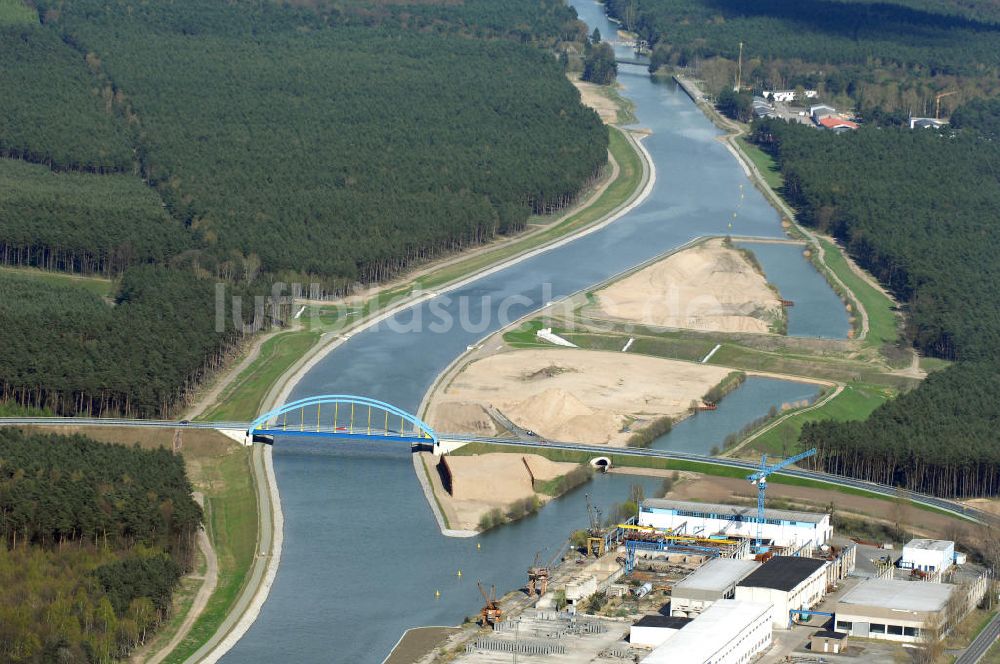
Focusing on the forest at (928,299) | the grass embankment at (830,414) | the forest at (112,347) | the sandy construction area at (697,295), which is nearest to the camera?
the forest at (928,299)

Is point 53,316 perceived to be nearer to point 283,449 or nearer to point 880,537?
point 283,449

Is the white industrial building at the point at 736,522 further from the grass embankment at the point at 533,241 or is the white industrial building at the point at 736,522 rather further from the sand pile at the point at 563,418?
the grass embankment at the point at 533,241

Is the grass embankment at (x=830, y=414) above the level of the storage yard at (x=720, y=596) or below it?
below

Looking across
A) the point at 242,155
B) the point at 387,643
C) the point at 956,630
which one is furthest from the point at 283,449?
the point at 242,155

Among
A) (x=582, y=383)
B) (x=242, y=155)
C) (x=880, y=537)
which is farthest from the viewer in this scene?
(x=242, y=155)

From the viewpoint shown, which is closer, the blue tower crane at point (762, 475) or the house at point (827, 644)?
the house at point (827, 644)

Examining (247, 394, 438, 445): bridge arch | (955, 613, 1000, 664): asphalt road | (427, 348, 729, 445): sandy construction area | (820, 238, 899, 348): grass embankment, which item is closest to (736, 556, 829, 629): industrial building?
(955, 613, 1000, 664): asphalt road

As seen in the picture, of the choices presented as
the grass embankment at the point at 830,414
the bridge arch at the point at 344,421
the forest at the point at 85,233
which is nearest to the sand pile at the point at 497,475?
the bridge arch at the point at 344,421
